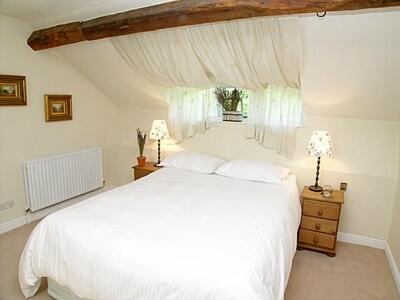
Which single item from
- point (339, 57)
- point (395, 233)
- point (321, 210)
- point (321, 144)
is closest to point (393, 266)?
point (395, 233)

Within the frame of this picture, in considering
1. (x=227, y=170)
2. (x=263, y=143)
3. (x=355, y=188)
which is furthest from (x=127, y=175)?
(x=355, y=188)

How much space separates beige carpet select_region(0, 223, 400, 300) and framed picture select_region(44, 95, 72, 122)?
1346 mm

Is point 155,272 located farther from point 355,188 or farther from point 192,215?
point 355,188

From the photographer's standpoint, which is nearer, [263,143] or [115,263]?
[115,263]

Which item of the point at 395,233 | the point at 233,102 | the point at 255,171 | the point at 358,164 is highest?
the point at 233,102

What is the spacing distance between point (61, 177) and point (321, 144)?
9.59 ft

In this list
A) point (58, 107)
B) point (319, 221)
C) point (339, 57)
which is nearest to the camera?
point (339, 57)

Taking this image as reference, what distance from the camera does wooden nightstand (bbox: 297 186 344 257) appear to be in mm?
2551

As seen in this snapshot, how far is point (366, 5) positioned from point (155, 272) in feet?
6.18

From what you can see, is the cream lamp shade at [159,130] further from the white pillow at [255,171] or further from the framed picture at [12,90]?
the framed picture at [12,90]

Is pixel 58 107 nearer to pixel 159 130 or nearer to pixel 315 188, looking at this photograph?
pixel 159 130

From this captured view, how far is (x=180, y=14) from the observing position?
2025 mm

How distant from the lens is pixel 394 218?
258cm

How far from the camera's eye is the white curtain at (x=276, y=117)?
2898 millimetres
